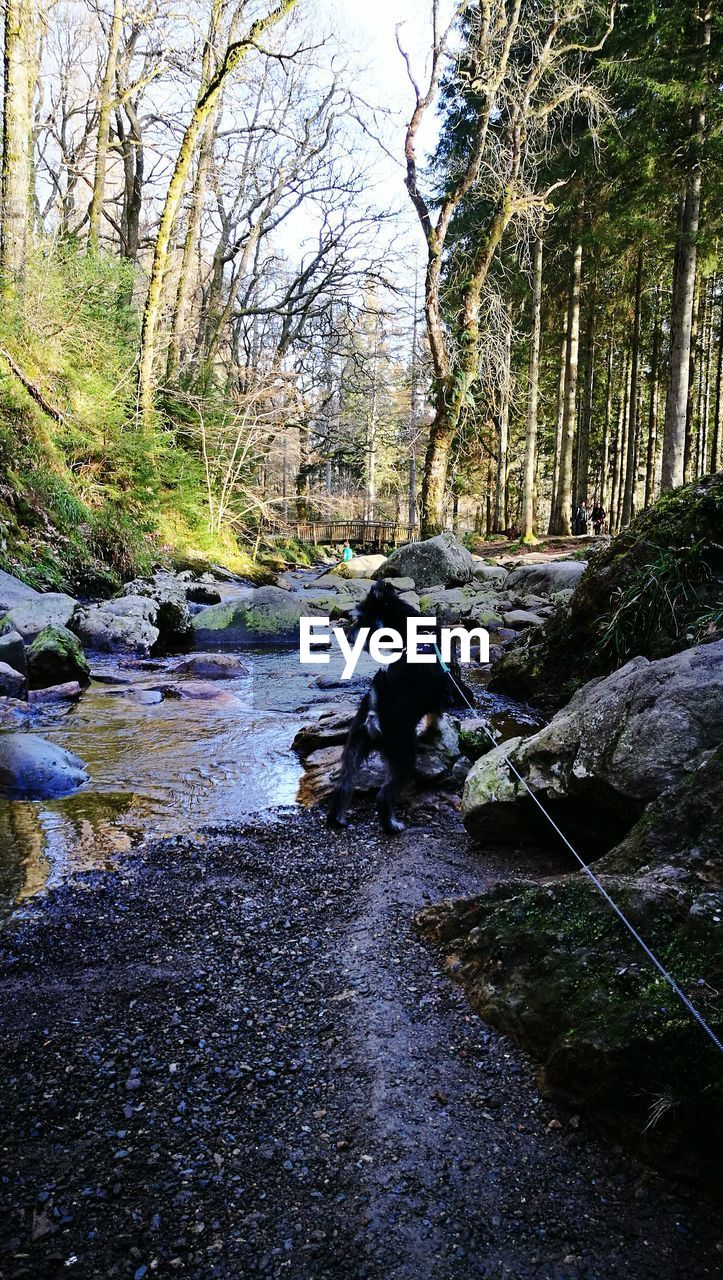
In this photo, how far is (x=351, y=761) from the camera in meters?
4.63

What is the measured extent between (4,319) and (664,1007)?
14.0m

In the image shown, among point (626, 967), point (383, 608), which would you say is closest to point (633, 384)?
point (383, 608)

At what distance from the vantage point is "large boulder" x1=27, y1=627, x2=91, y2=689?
7.94 m

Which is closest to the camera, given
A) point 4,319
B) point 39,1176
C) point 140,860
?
point 39,1176

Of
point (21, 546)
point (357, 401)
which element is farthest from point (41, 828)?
point (357, 401)

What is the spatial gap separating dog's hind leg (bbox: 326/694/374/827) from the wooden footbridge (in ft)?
102

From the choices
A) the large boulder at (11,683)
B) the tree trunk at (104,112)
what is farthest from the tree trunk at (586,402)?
the large boulder at (11,683)

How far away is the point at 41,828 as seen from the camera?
14.6 ft

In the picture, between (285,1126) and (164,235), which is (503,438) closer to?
(164,235)

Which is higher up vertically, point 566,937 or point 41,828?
point 566,937

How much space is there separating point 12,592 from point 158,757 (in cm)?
451

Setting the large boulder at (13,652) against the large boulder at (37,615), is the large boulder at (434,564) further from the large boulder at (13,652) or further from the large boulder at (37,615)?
the large boulder at (13,652)

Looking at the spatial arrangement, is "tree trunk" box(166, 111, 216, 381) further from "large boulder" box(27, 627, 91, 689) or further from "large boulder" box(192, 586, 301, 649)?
"large boulder" box(27, 627, 91, 689)

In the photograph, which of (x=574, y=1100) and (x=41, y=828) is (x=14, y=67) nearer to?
(x=41, y=828)
